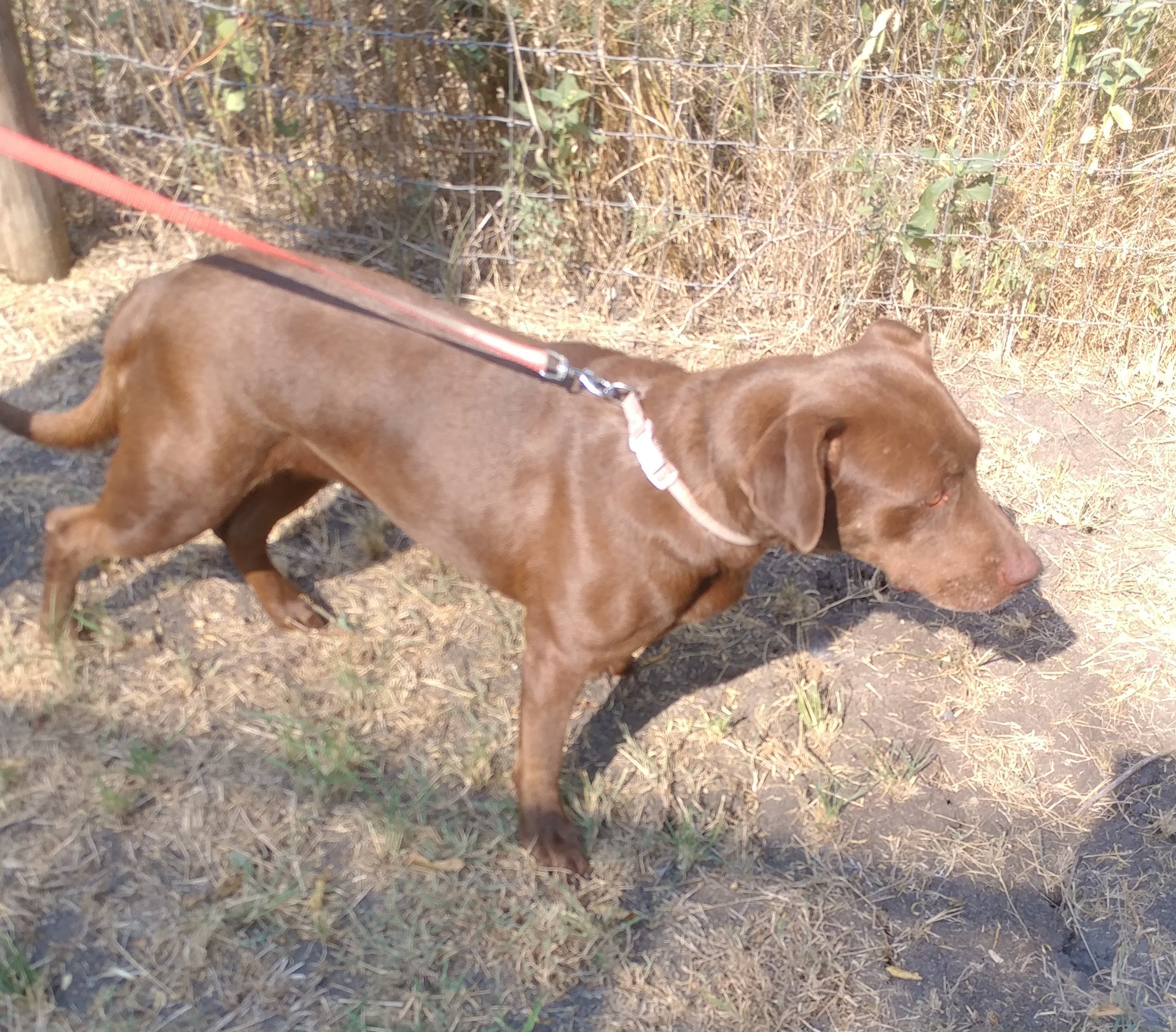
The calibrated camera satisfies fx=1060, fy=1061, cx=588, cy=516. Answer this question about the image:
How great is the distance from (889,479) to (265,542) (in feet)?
6.22

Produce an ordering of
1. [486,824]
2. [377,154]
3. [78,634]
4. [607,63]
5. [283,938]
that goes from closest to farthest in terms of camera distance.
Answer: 1. [283,938]
2. [486,824]
3. [78,634]
4. [607,63]
5. [377,154]

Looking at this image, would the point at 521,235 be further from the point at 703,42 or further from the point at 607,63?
the point at 703,42

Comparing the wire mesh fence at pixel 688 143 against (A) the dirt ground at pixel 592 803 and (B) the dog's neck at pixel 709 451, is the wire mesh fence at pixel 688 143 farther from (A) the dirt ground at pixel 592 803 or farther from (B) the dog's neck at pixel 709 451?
(B) the dog's neck at pixel 709 451

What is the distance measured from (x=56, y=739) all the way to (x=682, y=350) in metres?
2.85

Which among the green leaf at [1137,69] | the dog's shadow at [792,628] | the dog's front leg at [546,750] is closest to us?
the dog's front leg at [546,750]

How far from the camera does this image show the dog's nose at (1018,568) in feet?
8.32

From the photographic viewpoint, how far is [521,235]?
15.2ft

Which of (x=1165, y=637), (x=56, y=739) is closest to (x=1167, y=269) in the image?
(x=1165, y=637)

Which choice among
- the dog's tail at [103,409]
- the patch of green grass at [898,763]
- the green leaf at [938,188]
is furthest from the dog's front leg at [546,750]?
the green leaf at [938,188]

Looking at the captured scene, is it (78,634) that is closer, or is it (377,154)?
(78,634)

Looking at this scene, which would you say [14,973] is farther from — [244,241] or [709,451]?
[709,451]

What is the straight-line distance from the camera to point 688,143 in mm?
4324

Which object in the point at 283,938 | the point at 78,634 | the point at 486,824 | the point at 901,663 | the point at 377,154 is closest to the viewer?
the point at 283,938

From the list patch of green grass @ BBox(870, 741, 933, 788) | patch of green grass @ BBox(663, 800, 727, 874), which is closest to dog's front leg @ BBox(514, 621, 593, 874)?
patch of green grass @ BBox(663, 800, 727, 874)
